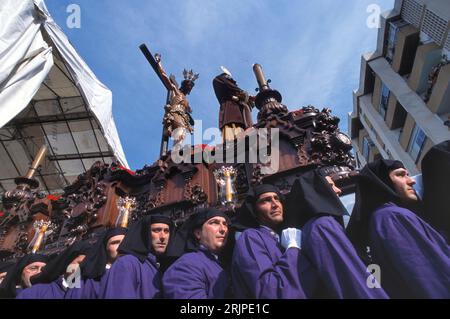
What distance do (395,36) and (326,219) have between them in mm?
14807

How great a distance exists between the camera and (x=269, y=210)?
110 inches

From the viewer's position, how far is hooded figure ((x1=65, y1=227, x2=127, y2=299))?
8.77 feet

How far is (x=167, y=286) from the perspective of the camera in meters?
2.30

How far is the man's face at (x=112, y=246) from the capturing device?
3.14 meters

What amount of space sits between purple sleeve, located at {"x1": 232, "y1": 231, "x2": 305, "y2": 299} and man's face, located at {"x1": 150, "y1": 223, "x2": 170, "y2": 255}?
99 centimetres

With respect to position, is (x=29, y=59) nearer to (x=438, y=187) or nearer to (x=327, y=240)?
(x=327, y=240)

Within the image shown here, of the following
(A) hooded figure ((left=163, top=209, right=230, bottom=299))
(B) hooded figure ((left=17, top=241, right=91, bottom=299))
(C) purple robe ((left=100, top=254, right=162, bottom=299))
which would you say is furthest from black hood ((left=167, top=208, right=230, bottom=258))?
(B) hooded figure ((left=17, top=241, right=91, bottom=299))

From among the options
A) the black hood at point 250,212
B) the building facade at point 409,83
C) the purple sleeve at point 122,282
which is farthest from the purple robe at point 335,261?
the building facade at point 409,83

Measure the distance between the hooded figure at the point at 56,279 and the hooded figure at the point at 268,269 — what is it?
1.80 m

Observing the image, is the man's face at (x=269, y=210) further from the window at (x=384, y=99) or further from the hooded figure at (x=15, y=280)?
the window at (x=384, y=99)

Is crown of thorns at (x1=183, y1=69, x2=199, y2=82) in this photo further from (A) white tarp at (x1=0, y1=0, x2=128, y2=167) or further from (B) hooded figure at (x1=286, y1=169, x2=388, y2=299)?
(B) hooded figure at (x1=286, y1=169, x2=388, y2=299)

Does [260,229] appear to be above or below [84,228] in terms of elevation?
below
